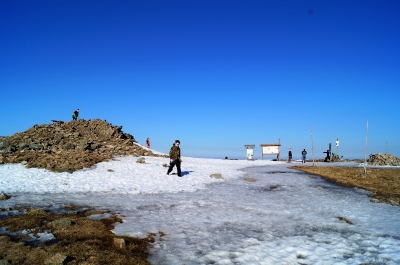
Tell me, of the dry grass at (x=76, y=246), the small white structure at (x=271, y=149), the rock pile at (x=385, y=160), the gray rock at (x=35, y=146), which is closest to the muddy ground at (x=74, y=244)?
the dry grass at (x=76, y=246)

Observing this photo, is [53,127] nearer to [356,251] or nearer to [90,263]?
[90,263]

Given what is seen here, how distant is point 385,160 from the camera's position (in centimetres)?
3641

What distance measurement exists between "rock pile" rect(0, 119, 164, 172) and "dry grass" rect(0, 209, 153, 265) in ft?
36.3

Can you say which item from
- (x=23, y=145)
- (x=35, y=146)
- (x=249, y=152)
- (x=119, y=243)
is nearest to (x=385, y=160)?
(x=249, y=152)

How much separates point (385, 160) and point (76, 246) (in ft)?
136

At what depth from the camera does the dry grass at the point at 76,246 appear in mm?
5570

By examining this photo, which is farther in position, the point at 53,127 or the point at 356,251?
the point at 53,127

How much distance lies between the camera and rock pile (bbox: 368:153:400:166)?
118 feet

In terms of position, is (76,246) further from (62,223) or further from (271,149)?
(271,149)

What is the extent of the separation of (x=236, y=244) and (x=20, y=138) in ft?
86.1

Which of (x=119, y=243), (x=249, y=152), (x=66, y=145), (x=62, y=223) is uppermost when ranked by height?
(x=66, y=145)

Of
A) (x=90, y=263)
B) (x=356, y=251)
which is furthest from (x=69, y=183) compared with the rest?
(x=356, y=251)

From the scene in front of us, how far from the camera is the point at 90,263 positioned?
5398 millimetres

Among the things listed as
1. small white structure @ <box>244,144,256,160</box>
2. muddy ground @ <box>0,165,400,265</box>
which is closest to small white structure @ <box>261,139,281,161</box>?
small white structure @ <box>244,144,256,160</box>
